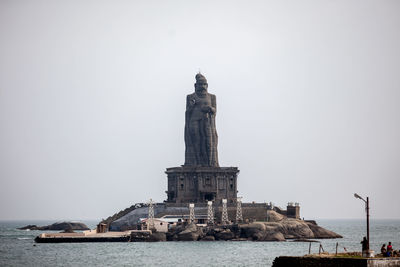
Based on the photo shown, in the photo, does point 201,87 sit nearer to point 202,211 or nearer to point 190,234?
point 202,211

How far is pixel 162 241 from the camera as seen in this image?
106750 mm

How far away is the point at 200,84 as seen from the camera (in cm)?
12650

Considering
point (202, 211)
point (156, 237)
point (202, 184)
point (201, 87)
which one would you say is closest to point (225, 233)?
point (156, 237)

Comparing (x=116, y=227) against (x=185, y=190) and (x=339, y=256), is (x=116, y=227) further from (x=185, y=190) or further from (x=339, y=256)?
(x=339, y=256)

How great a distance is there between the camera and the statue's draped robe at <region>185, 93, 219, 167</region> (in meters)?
126

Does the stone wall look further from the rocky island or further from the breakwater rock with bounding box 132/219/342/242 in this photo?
the rocky island

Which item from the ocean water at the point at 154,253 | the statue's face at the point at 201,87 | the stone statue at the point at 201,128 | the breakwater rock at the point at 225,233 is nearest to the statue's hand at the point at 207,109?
the stone statue at the point at 201,128

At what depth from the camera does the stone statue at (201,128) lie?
126250 mm

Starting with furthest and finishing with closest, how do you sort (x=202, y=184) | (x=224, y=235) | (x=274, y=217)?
(x=202, y=184), (x=274, y=217), (x=224, y=235)

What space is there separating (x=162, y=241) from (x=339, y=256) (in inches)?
2092

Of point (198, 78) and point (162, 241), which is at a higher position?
point (198, 78)

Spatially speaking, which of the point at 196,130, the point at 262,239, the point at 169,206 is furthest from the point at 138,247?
the point at 196,130

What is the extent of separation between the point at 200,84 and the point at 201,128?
592 cm

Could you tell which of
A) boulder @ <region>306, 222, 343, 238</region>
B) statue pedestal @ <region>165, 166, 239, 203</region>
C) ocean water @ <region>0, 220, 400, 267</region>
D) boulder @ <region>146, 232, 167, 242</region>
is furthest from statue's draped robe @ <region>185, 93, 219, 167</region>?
ocean water @ <region>0, 220, 400, 267</region>
